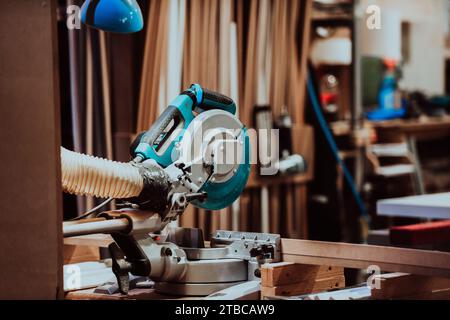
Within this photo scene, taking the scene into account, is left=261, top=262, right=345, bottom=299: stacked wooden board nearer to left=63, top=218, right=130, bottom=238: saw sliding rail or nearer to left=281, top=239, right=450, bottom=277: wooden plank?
left=281, top=239, right=450, bottom=277: wooden plank

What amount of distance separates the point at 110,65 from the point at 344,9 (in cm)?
313

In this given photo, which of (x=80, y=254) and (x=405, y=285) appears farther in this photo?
(x=80, y=254)

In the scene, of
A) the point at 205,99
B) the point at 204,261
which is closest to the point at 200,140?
the point at 205,99

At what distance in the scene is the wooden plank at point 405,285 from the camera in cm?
190

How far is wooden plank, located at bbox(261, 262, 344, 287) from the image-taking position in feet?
6.40

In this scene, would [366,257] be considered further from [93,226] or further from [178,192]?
[93,226]

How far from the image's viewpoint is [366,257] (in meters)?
1.98

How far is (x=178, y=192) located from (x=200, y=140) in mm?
159

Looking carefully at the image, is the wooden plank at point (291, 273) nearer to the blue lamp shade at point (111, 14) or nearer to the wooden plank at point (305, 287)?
the wooden plank at point (305, 287)

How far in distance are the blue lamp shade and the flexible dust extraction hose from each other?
359mm

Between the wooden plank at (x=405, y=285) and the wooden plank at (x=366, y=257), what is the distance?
29 mm

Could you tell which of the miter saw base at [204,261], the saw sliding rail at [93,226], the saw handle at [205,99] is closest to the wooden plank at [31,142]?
the saw sliding rail at [93,226]

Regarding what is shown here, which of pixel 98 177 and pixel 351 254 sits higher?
pixel 98 177

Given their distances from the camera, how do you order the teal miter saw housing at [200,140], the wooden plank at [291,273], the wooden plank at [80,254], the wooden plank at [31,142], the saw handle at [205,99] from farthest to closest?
the wooden plank at [80,254]
the saw handle at [205,99]
the teal miter saw housing at [200,140]
the wooden plank at [291,273]
the wooden plank at [31,142]
